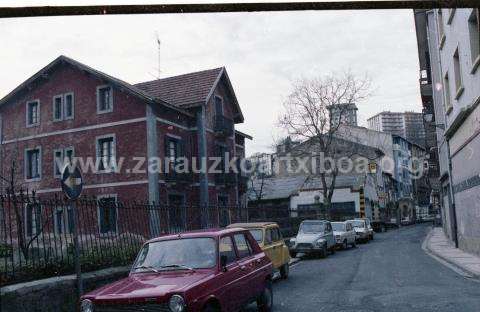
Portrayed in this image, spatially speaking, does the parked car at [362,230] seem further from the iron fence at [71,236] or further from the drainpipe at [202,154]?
the iron fence at [71,236]

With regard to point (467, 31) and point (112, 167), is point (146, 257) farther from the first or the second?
point (112, 167)

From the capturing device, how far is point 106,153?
28.0 meters

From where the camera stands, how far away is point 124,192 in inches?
1062

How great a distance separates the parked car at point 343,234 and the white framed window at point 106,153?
42.6 feet

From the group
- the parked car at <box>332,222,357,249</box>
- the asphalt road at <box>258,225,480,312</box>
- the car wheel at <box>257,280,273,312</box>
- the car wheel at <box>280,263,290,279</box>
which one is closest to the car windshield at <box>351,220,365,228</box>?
the parked car at <box>332,222,357,249</box>

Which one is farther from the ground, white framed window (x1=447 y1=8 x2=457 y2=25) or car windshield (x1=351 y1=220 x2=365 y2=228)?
white framed window (x1=447 y1=8 x2=457 y2=25)

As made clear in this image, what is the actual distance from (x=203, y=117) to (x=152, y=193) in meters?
6.69

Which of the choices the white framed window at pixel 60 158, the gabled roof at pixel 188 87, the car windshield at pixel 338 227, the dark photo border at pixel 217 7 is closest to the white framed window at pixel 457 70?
the car windshield at pixel 338 227

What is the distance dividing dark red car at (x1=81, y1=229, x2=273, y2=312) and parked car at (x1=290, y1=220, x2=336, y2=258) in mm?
12073

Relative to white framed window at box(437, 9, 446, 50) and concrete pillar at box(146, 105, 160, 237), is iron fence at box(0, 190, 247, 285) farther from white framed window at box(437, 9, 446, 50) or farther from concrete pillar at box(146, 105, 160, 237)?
white framed window at box(437, 9, 446, 50)

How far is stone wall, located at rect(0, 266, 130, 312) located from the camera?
7.65 m

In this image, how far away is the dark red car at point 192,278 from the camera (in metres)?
6.21

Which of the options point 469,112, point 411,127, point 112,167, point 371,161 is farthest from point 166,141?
point 411,127

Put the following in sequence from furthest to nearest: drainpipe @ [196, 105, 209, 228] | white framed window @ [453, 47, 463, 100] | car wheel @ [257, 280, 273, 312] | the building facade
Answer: the building facade
drainpipe @ [196, 105, 209, 228]
white framed window @ [453, 47, 463, 100]
car wheel @ [257, 280, 273, 312]
